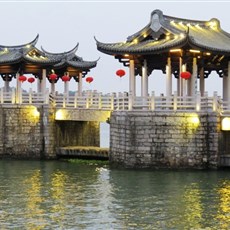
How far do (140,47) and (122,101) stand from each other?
2.40 meters

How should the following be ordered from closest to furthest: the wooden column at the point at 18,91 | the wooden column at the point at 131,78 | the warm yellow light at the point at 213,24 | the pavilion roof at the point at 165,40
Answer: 1. the pavilion roof at the point at 165,40
2. the wooden column at the point at 131,78
3. the warm yellow light at the point at 213,24
4. the wooden column at the point at 18,91

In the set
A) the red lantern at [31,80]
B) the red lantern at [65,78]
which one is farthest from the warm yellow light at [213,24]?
the red lantern at [31,80]

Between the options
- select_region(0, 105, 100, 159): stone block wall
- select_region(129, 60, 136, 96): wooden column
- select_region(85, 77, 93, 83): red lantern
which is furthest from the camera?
select_region(85, 77, 93, 83): red lantern

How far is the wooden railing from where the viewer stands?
77.5 ft

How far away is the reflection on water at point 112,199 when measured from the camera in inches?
604

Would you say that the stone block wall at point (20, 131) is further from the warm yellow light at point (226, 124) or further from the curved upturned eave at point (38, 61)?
the warm yellow light at point (226, 124)

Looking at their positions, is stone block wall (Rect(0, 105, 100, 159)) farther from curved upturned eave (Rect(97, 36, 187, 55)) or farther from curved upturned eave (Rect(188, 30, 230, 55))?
curved upturned eave (Rect(188, 30, 230, 55))

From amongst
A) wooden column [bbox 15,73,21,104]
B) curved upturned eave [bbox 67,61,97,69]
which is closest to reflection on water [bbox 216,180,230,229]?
wooden column [bbox 15,73,21,104]

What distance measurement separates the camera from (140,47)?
25.2 m

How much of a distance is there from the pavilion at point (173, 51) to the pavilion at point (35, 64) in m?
5.82

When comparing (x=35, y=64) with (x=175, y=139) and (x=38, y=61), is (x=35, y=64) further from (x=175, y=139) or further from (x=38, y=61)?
(x=175, y=139)

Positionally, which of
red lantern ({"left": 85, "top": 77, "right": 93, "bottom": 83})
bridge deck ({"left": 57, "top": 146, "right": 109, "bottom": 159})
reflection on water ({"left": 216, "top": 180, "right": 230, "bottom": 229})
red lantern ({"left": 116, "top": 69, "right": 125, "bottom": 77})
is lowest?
reflection on water ({"left": 216, "top": 180, "right": 230, "bottom": 229})

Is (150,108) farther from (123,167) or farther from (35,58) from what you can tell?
(35,58)

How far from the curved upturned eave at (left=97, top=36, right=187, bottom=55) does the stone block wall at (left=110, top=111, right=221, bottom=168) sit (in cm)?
267
